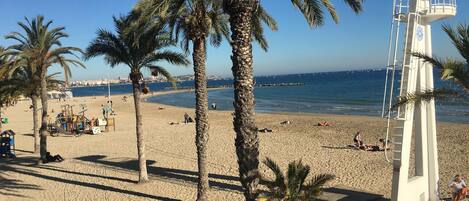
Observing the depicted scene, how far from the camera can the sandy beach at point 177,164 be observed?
1422 centimetres

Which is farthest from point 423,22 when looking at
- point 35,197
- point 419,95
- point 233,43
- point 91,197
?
point 35,197

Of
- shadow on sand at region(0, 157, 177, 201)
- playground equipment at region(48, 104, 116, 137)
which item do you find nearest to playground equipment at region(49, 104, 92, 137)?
playground equipment at region(48, 104, 116, 137)

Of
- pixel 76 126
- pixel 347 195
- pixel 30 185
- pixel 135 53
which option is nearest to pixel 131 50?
pixel 135 53

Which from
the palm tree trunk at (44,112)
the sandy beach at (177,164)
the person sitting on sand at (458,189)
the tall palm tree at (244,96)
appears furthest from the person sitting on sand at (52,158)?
the person sitting on sand at (458,189)

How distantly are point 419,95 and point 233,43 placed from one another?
4.12 metres

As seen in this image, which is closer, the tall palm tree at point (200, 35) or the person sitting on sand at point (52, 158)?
the tall palm tree at point (200, 35)

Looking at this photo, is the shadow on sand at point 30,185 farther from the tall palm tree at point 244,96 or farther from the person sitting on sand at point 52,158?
the tall palm tree at point 244,96

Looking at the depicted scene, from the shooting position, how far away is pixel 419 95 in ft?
30.6

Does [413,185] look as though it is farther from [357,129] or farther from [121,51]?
[357,129]

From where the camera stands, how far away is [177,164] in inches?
730

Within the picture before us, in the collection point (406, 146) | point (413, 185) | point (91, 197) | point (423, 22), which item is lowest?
point (91, 197)

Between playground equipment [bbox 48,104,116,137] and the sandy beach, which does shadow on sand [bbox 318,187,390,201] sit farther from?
playground equipment [bbox 48,104,116,137]

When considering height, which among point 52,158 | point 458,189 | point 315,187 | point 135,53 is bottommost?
point 52,158

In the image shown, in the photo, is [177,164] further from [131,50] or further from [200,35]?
[200,35]
